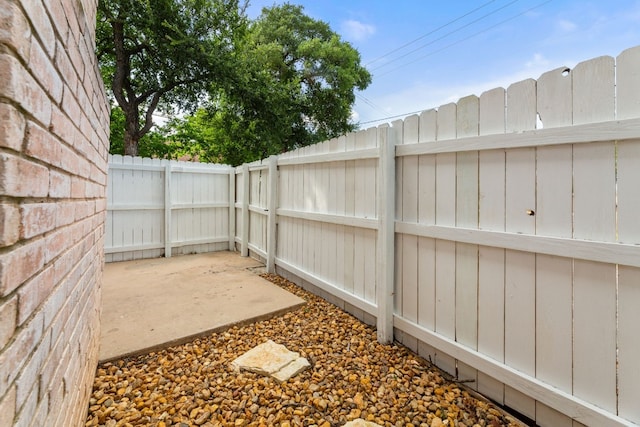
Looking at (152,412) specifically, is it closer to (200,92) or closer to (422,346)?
(422,346)

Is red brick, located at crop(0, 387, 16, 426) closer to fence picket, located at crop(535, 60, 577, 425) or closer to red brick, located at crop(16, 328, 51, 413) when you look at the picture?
red brick, located at crop(16, 328, 51, 413)

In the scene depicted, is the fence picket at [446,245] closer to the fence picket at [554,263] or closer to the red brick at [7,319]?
the fence picket at [554,263]

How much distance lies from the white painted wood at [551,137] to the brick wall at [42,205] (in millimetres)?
1851

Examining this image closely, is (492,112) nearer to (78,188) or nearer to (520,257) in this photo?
(520,257)

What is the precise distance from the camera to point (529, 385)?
151 cm

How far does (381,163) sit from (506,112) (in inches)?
35.0

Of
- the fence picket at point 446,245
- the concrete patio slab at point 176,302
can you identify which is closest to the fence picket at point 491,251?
the fence picket at point 446,245

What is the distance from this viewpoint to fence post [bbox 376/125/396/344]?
2.29 meters

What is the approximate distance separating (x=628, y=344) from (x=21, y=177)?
6.66ft

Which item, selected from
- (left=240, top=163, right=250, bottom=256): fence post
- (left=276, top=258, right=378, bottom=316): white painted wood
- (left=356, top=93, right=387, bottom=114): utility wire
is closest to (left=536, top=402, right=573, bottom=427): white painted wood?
(left=276, top=258, right=378, bottom=316): white painted wood

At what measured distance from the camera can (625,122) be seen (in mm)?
1225

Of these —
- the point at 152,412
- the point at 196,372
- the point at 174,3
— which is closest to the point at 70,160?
the point at 152,412

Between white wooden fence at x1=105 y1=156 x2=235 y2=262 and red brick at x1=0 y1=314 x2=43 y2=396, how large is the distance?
4827 mm

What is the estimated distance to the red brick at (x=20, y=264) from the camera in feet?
1.76
